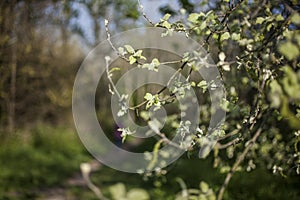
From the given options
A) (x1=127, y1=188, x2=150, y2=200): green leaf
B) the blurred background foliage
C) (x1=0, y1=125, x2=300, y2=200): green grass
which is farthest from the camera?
(x1=0, y1=125, x2=300, y2=200): green grass

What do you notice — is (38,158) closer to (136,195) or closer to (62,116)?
(62,116)

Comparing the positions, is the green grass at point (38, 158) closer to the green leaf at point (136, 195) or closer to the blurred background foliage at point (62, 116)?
the blurred background foliage at point (62, 116)

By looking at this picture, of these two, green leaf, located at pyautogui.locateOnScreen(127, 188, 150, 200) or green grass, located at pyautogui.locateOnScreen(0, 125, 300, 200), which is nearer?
green leaf, located at pyautogui.locateOnScreen(127, 188, 150, 200)

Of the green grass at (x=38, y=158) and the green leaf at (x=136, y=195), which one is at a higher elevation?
the green grass at (x=38, y=158)

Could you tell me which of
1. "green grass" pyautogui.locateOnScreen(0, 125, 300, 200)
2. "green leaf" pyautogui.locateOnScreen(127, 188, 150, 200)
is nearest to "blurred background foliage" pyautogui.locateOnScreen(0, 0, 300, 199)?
"green grass" pyautogui.locateOnScreen(0, 125, 300, 200)

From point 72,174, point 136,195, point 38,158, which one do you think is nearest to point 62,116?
point 38,158

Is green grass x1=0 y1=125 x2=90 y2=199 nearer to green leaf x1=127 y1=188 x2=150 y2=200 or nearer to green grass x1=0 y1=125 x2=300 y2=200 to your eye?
green grass x1=0 y1=125 x2=300 y2=200

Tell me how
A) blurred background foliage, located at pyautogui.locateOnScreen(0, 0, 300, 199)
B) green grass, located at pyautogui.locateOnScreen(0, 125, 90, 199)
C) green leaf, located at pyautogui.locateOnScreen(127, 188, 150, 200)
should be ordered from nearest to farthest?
green leaf, located at pyautogui.locateOnScreen(127, 188, 150, 200)
blurred background foliage, located at pyautogui.locateOnScreen(0, 0, 300, 199)
green grass, located at pyautogui.locateOnScreen(0, 125, 90, 199)

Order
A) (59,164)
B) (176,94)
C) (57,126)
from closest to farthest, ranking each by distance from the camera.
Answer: (176,94)
(59,164)
(57,126)

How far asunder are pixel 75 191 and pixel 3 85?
4.23 m

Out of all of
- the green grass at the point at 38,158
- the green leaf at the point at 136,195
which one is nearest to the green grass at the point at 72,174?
the green grass at the point at 38,158

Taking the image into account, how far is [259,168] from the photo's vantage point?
15.0ft

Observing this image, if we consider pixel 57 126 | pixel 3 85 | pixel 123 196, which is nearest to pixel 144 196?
pixel 123 196

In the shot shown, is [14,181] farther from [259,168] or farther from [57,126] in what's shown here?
[57,126]
